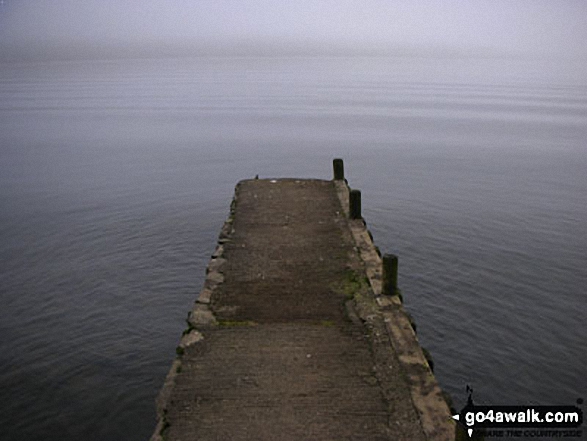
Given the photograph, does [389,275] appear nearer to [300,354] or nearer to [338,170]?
[300,354]

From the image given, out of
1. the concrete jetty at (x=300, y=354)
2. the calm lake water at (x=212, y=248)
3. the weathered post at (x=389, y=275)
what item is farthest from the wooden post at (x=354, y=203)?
the weathered post at (x=389, y=275)

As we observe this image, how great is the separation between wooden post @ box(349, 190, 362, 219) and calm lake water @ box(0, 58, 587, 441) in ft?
11.4

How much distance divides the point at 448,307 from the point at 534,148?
109ft

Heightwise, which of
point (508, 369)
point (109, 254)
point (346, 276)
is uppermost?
point (346, 276)

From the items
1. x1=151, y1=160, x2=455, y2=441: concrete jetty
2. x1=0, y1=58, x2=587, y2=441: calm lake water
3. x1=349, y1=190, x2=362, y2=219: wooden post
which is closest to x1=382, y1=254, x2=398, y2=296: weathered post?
x1=151, y1=160, x2=455, y2=441: concrete jetty

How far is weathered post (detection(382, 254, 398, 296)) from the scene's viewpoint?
11.5 meters

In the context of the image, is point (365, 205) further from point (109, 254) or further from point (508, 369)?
point (508, 369)

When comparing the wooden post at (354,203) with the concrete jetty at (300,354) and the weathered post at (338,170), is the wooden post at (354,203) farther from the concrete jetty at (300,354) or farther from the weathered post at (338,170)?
the weathered post at (338,170)

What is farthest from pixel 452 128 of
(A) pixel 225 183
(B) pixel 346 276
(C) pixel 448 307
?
(B) pixel 346 276

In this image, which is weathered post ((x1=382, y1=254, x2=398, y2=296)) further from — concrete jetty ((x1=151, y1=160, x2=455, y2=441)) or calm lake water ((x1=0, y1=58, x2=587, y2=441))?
calm lake water ((x1=0, y1=58, x2=587, y2=441))

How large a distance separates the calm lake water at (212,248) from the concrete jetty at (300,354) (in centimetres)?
322

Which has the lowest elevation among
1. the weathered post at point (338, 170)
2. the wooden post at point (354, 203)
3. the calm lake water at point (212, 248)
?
the calm lake water at point (212, 248)

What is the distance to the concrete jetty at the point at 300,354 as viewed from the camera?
8018 mm

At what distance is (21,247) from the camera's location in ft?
75.4
